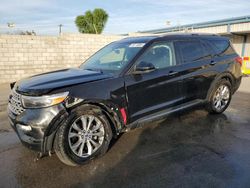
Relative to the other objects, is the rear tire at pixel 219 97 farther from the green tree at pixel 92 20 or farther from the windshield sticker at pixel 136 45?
the green tree at pixel 92 20

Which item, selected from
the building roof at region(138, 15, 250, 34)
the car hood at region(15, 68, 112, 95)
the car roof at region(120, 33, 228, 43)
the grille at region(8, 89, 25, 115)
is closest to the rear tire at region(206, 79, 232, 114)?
the car roof at region(120, 33, 228, 43)

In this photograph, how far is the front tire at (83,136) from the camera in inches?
117

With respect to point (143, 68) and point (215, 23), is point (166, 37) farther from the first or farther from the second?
point (215, 23)

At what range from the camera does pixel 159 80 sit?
12.6ft

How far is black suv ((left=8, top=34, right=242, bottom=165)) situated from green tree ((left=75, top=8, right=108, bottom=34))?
38.6 m

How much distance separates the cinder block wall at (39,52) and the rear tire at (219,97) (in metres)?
8.14

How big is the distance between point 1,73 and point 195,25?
18847mm

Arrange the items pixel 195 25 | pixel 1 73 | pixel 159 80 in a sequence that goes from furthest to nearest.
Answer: pixel 195 25
pixel 1 73
pixel 159 80

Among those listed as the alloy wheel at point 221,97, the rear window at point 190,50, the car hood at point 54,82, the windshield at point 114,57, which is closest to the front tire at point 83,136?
the car hood at point 54,82

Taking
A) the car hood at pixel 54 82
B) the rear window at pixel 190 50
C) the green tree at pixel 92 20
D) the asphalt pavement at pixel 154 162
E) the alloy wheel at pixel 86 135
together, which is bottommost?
the asphalt pavement at pixel 154 162

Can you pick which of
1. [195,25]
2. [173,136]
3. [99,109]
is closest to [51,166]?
[99,109]

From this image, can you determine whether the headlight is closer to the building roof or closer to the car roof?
the car roof

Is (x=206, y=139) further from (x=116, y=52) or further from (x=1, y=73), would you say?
(x=1, y=73)

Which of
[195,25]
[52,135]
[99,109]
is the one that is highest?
[195,25]
